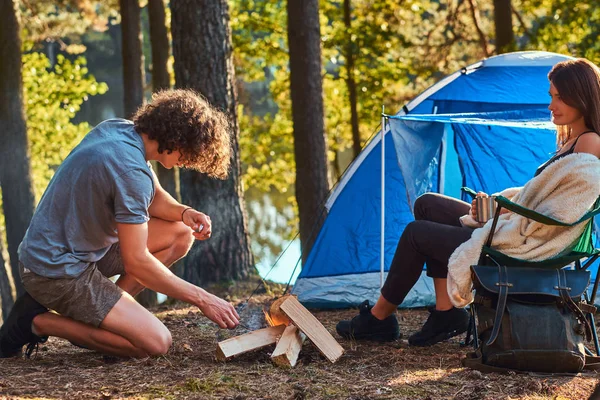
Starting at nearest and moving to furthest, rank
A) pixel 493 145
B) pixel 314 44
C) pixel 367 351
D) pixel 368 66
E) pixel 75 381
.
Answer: pixel 75 381, pixel 367 351, pixel 493 145, pixel 314 44, pixel 368 66

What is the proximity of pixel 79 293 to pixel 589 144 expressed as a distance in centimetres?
208

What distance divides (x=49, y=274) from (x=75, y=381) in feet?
1.56

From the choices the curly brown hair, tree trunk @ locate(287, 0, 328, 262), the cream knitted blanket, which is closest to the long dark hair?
the cream knitted blanket

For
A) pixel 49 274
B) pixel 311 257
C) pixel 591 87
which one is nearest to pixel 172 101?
pixel 49 274

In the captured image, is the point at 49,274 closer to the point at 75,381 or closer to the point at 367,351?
the point at 75,381

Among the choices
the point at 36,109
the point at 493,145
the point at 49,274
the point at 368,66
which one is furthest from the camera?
the point at 36,109

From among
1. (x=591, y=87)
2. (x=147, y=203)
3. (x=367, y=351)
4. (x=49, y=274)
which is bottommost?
(x=367, y=351)

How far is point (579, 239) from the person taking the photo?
3012mm

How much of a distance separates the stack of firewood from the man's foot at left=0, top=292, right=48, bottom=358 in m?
0.79

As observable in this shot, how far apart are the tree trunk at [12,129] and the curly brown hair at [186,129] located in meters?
5.50

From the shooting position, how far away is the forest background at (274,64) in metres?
5.73

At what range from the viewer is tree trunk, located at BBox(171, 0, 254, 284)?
548 cm

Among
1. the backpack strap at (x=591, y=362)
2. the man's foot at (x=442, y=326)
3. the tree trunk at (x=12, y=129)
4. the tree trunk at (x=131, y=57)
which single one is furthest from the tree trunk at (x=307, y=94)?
the backpack strap at (x=591, y=362)

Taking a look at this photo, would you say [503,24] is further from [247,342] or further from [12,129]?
[247,342]
